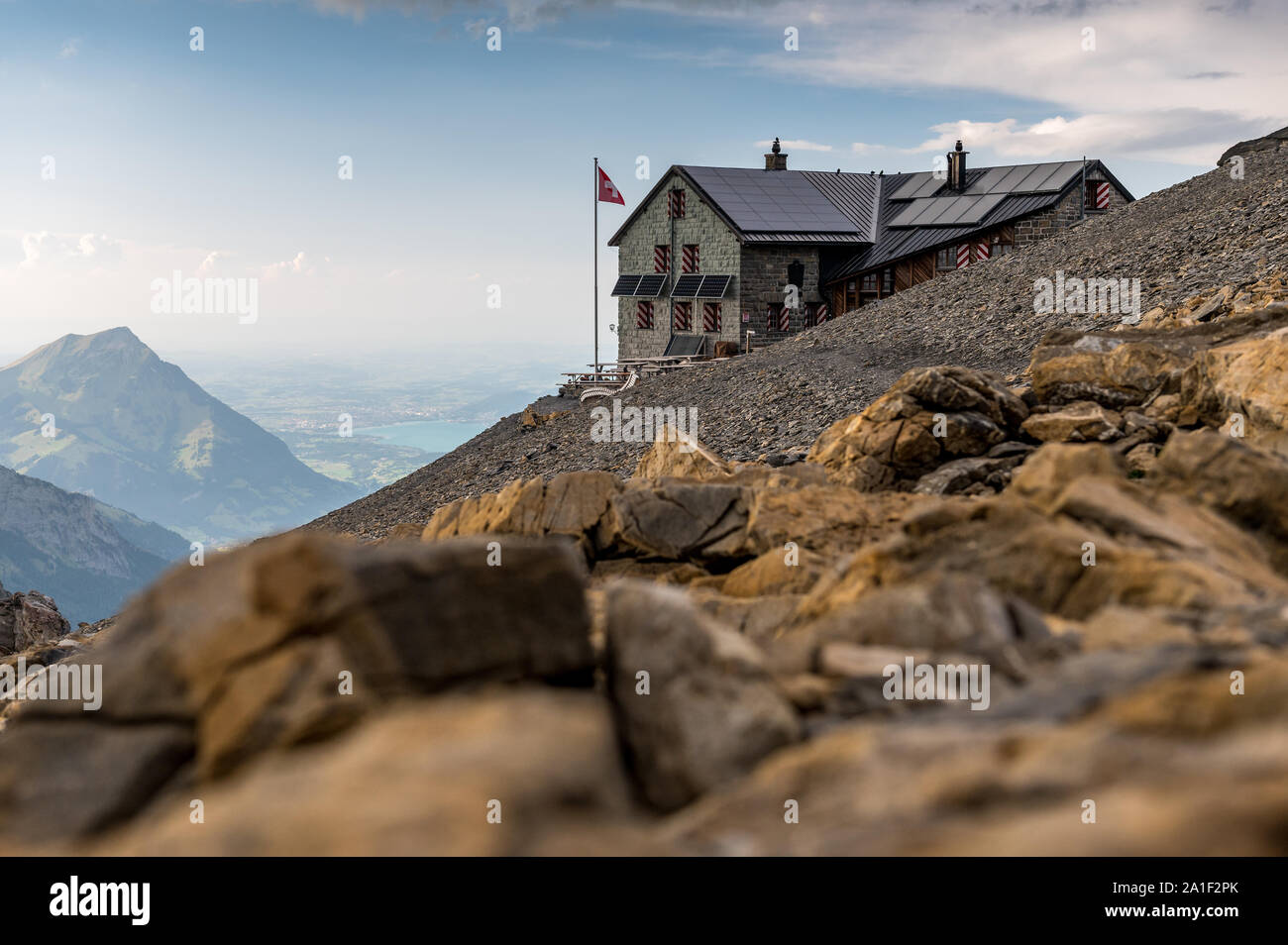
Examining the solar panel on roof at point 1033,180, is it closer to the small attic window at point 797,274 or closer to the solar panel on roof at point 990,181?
the solar panel on roof at point 990,181

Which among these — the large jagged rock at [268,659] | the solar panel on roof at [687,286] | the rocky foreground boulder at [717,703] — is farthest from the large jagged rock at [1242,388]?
the solar panel on roof at [687,286]

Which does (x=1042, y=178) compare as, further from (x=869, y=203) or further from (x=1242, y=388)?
(x=1242, y=388)

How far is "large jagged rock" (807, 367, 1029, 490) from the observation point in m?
14.8

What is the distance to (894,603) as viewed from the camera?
255 inches

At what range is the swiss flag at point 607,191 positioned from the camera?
176ft

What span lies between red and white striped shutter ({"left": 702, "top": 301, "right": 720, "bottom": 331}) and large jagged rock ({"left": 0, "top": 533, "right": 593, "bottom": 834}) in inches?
2126

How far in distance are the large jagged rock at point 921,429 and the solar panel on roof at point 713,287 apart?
4263cm

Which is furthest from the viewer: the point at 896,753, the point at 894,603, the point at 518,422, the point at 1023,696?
the point at 518,422

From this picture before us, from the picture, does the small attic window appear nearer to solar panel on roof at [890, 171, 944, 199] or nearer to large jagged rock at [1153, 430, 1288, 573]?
solar panel on roof at [890, 171, 944, 199]

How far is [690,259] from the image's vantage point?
6034 centimetres

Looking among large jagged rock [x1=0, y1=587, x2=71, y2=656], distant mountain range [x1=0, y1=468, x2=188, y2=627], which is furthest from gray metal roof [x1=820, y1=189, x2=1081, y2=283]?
distant mountain range [x1=0, y1=468, x2=188, y2=627]
